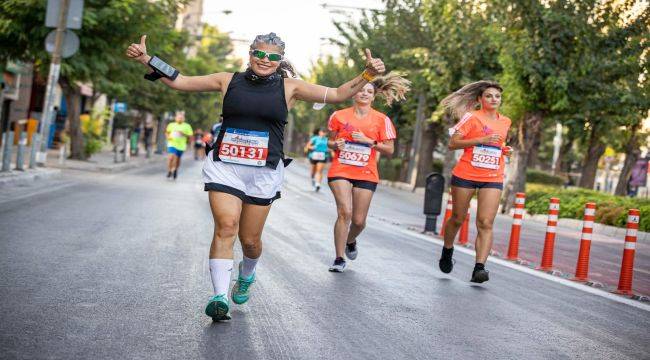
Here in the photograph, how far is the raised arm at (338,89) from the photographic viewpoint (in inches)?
238

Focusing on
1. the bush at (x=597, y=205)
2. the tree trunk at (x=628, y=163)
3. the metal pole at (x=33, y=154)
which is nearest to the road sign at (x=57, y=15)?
the metal pole at (x=33, y=154)

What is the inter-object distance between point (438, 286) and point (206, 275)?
2227mm

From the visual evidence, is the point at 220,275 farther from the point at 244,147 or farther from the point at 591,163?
the point at 591,163

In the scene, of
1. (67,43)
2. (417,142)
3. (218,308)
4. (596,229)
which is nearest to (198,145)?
(417,142)

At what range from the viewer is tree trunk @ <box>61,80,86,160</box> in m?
29.9

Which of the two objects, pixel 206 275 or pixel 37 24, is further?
pixel 37 24

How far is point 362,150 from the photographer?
9633 mm

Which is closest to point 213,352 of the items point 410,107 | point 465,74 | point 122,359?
point 122,359

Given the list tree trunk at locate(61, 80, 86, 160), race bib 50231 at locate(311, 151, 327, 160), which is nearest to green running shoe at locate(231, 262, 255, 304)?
tree trunk at locate(61, 80, 86, 160)

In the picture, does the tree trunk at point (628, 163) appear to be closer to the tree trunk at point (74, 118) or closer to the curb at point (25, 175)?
the tree trunk at point (74, 118)

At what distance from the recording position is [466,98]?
973 centimetres

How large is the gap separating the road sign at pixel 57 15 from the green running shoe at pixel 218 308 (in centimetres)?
1631

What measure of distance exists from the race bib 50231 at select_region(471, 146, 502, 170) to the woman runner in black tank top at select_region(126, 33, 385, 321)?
3313 millimetres

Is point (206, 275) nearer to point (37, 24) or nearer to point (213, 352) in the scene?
point (213, 352)
